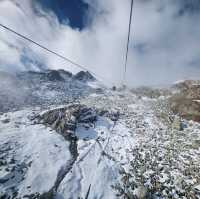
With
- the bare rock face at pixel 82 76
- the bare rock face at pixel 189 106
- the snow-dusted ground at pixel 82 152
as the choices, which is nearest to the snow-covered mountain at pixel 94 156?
the snow-dusted ground at pixel 82 152

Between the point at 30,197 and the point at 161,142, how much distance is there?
14.2 m

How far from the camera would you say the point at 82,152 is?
14.4 metres

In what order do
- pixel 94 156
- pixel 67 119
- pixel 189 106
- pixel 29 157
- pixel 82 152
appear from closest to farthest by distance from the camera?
1. pixel 29 157
2. pixel 94 156
3. pixel 82 152
4. pixel 67 119
5. pixel 189 106

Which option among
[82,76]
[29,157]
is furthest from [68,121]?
[82,76]

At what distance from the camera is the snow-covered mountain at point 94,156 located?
1036 cm

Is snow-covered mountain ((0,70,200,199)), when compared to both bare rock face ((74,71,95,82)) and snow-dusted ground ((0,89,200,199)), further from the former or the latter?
bare rock face ((74,71,95,82))

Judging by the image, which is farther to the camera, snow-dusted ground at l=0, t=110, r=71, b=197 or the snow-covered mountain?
the snow-covered mountain

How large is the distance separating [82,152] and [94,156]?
127 cm

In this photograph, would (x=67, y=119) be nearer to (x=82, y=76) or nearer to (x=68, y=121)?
(x=68, y=121)

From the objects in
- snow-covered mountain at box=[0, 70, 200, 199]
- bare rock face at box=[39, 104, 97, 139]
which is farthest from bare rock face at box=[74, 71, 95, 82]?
bare rock face at box=[39, 104, 97, 139]

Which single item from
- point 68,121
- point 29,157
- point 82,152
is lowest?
point 29,157

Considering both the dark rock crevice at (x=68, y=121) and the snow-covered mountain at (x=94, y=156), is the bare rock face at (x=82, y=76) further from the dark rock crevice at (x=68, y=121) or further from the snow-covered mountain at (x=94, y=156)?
the dark rock crevice at (x=68, y=121)

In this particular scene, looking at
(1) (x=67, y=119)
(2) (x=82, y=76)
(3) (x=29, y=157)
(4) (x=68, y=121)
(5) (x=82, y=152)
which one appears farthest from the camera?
(2) (x=82, y=76)

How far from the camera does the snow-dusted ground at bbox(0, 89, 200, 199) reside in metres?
10.4
